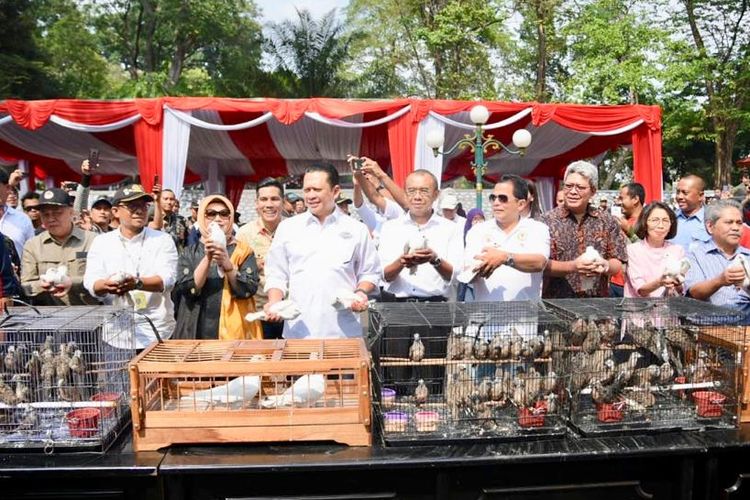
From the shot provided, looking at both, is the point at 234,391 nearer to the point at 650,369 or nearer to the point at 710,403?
the point at 650,369

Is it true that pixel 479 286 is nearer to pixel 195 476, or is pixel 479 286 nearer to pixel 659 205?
pixel 659 205

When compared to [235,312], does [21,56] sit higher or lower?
higher

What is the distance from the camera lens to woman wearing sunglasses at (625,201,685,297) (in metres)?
2.82

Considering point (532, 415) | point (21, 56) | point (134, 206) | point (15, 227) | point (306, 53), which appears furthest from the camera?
point (21, 56)

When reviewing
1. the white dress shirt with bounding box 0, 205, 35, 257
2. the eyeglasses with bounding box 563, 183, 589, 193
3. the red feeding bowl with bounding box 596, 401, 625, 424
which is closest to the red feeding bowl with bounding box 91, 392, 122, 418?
the red feeding bowl with bounding box 596, 401, 625, 424

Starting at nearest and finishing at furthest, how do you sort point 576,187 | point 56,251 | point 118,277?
point 118,277
point 576,187
point 56,251

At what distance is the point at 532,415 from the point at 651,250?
1.47 meters

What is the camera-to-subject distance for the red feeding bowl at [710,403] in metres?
1.96

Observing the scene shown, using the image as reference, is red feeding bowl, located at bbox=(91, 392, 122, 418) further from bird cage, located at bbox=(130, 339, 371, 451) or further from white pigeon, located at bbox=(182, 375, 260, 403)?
white pigeon, located at bbox=(182, 375, 260, 403)

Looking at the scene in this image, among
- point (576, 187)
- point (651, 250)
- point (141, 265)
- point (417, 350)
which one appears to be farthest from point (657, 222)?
point (141, 265)

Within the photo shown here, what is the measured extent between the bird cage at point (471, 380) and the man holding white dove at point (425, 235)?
0.87 metres

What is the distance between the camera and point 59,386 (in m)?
1.83

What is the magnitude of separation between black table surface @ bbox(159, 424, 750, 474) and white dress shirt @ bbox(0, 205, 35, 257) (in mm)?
2893

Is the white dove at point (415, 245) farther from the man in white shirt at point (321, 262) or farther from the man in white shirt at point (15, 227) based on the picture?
the man in white shirt at point (15, 227)
